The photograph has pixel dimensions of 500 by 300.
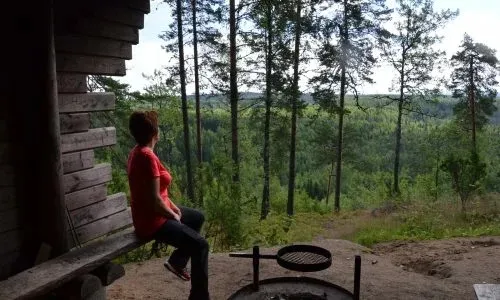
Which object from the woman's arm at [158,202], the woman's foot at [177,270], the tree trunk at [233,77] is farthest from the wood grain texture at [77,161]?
the tree trunk at [233,77]

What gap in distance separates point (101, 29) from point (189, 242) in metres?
2.42

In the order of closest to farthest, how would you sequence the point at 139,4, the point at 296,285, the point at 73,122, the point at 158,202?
the point at 158,202 → the point at 73,122 → the point at 139,4 → the point at 296,285

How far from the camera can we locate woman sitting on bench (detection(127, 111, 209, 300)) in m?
4.21

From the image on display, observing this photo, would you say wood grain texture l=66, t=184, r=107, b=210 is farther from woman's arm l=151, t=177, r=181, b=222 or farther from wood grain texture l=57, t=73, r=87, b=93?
wood grain texture l=57, t=73, r=87, b=93

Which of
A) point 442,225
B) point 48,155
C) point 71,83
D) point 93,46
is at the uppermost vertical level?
point 93,46

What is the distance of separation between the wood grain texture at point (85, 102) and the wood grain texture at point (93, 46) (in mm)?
441

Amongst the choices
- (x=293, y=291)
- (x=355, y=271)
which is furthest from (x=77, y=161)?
(x=355, y=271)

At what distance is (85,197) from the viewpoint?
183 inches

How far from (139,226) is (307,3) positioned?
647 inches

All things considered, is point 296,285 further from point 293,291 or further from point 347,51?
point 347,51

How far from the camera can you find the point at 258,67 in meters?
19.7

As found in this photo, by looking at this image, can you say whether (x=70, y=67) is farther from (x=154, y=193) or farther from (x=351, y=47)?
(x=351, y=47)

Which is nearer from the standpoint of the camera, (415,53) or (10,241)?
Result: (10,241)

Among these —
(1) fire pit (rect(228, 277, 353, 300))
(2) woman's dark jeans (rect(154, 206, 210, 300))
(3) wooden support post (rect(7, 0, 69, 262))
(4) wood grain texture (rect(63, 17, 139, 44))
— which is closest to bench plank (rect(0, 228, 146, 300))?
(3) wooden support post (rect(7, 0, 69, 262))
